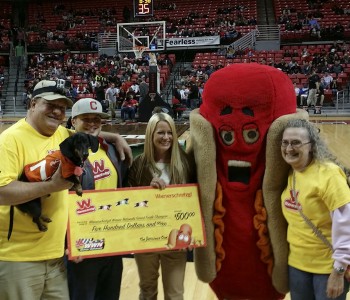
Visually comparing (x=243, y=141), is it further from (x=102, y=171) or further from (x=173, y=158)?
(x=102, y=171)

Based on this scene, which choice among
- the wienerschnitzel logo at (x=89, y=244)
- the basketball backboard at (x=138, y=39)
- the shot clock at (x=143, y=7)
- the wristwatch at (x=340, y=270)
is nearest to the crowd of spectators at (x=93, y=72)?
the basketball backboard at (x=138, y=39)

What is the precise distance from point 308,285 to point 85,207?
1.09 metres

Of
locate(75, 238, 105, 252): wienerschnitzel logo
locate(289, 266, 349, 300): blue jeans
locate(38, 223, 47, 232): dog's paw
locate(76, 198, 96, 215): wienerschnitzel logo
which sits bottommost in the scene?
locate(289, 266, 349, 300): blue jeans

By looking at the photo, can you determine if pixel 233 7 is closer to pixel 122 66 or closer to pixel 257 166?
pixel 122 66

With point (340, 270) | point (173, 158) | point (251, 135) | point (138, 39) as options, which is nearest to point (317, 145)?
point (251, 135)

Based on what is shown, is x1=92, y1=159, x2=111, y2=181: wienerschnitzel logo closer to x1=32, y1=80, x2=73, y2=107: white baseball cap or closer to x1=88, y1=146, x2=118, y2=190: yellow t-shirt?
x1=88, y1=146, x2=118, y2=190: yellow t-shirt

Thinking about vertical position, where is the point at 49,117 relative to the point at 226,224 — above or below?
above

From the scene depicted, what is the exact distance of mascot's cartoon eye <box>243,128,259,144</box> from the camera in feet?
7.00

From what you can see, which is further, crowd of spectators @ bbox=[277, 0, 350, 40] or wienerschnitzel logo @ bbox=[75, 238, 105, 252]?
crowd of spectators @ bbox=[277, 0, 350, 40]

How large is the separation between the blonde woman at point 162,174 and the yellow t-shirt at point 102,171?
0.12 meters

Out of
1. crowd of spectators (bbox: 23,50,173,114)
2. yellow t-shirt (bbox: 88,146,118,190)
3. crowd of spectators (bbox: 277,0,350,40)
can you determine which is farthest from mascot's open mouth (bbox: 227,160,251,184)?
crowd of spectators (bbox: 277,0,350,40)

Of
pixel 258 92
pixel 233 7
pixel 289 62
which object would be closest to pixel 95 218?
pixel 258 92

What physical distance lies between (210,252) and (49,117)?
105 cm

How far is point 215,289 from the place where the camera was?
2.46m
